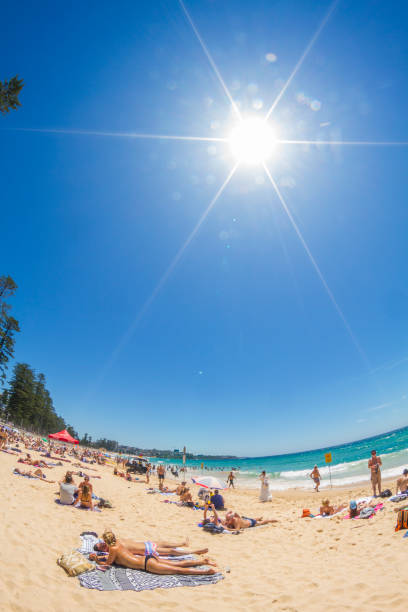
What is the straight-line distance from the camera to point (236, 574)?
484 cm

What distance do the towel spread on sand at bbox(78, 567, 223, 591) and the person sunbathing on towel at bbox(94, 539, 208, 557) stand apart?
281 mm

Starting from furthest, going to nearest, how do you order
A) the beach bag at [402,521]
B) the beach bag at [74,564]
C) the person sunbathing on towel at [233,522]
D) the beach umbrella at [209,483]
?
the beach umbrella at [209,483], the person sunbathing on towel at [233,522], the beach bag at [402,521], the beach bag at [74,564]

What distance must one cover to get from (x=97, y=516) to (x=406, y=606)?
763 cm

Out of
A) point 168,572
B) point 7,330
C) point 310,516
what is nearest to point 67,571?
point 168,572

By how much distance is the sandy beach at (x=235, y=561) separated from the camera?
3.45 meters

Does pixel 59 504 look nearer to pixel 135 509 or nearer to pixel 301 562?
pixel 135 509

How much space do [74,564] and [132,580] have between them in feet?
2.99

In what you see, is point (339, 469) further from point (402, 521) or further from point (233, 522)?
point (402, 521)

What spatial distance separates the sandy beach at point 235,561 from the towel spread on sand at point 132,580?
0.37 feet

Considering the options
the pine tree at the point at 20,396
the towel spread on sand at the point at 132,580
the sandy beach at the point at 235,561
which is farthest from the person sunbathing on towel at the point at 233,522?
the pine tree at the point at 20,396

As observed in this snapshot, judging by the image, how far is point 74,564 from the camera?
13.7ft

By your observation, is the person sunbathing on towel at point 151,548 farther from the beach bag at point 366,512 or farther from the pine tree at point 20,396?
the pine tree at point 20,396

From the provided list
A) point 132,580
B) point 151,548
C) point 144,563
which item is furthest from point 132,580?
point 151,548

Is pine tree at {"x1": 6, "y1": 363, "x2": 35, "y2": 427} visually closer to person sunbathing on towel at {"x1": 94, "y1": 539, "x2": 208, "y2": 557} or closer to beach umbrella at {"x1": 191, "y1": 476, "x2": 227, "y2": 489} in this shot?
beach umbrella at {"x1": 191, "y1": 476, "x2": 227, "y2": 489}
